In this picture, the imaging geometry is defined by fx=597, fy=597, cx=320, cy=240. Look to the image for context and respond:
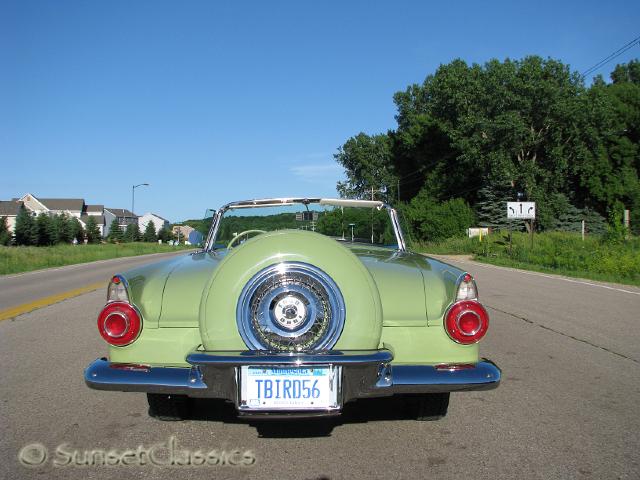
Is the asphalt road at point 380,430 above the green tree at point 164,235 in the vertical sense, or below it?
below

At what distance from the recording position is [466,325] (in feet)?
11.2

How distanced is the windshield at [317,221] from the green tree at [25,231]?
76392 mm

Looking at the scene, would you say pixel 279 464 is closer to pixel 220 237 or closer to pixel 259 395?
pixel 259 395

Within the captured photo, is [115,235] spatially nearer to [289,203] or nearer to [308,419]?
[289,203]

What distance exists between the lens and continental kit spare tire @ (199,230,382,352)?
10.5 ft

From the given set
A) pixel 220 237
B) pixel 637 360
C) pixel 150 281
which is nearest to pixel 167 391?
pixel 150 281

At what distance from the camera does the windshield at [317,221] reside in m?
5.18

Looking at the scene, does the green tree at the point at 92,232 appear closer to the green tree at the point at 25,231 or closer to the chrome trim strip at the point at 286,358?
the green tree at the point at 25,231

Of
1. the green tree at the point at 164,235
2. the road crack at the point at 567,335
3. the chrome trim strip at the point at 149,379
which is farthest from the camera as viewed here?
the green tree at the point at 164,235

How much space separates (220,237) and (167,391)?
2.30 metres

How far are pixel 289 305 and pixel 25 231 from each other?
259 ft

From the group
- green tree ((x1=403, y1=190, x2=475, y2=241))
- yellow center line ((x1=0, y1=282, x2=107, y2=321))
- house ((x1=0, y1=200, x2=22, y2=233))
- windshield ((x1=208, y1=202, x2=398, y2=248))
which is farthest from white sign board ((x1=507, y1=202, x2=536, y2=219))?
house ((x1=0, y1=200, x2=22, y2=233))

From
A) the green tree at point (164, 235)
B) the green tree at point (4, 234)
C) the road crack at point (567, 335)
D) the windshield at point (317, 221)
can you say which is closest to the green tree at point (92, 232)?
the green tree at point (4, 234)

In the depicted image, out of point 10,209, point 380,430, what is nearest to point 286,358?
point 380,430
